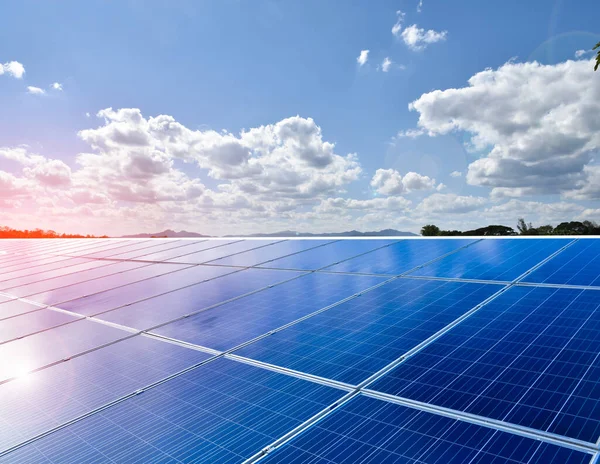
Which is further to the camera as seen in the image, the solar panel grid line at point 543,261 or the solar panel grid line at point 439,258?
the solar panel grid line at point 439,258

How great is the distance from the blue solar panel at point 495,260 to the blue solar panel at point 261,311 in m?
1.75

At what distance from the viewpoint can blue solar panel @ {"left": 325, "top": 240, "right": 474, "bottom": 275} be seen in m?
11.6

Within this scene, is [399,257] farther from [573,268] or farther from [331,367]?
[331,367]

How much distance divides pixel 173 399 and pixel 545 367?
4976mm

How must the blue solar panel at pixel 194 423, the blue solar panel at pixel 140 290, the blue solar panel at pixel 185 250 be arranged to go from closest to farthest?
the blue solar panel at pixel 194 423
the blue solar panel at pixel 140 290
the blue solar panel at pixel 185 250

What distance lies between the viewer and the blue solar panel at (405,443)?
13.2 feet

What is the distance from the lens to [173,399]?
19.7 ft

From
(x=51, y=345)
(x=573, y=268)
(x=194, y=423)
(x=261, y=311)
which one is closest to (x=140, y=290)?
(x=51, y=345)

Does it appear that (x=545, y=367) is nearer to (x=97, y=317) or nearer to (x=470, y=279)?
(x=470, y=279)

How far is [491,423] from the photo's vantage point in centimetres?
450

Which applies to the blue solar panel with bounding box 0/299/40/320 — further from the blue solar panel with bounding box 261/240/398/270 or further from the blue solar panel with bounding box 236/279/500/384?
the blue solar panel with bounding box 236/279/500/384

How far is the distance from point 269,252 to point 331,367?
11.0m

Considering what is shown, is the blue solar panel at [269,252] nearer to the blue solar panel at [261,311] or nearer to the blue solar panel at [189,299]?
the blue solar panel at [189,299]

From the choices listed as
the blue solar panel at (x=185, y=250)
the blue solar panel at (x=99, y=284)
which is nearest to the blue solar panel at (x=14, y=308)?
the blue solar panel at (x=99, y=284)
